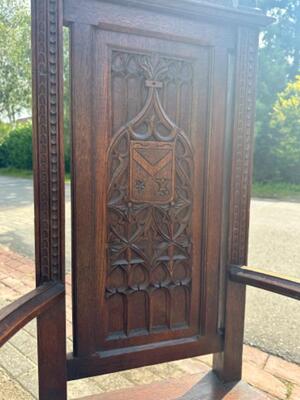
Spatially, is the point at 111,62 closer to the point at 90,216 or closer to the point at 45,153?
the point at 45,153

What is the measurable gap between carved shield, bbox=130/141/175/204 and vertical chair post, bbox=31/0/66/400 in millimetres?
220

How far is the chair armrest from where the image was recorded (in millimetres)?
780

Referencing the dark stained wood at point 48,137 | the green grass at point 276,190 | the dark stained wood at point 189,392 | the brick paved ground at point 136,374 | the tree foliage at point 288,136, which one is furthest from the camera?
the tree foliage at point 288,136

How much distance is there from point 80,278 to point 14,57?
10.0m

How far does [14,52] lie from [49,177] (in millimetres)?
9704

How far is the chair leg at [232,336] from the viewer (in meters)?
1.25

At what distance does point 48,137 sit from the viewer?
98 cm

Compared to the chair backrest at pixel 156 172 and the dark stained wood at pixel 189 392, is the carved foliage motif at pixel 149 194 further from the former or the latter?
the dark stained wood at pixel 189 392

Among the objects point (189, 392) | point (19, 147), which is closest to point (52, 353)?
point (189, 392)

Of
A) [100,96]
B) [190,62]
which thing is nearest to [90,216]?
[100,96]

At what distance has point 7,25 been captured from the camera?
888 centimetres

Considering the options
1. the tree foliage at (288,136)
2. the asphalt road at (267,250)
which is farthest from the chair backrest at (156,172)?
the tree foliage at (288,136)

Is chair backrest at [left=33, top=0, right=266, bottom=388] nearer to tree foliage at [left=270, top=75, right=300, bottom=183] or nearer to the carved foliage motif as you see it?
the carved foliage motif

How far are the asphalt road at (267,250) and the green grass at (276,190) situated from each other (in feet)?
3.53
